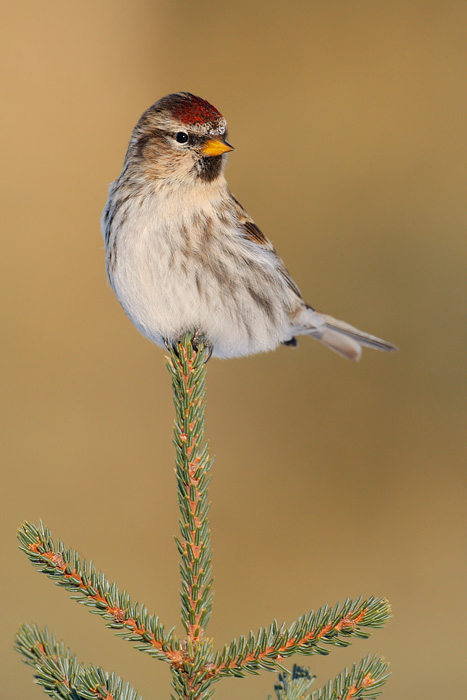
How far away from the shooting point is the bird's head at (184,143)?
2.86 meters

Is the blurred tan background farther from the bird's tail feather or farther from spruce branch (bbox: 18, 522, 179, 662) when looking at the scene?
spruce branch (bbox: 18, 522, 179, 662)

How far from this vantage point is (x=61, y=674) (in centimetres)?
153

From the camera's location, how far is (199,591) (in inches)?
68.7

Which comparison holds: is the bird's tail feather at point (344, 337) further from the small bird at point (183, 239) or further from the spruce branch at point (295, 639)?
the spruce branch at point (295, 639)

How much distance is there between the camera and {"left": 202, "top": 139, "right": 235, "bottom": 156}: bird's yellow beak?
9.39 feet

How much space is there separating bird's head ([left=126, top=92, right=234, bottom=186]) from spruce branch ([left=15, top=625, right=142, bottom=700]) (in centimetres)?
185

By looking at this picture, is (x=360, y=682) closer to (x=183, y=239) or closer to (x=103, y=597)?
(x=103, y=597)

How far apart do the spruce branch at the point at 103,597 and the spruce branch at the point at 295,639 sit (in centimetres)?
13

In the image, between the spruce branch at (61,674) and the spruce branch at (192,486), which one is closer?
the spruce branch at (61,674)

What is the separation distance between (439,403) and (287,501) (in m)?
1.26

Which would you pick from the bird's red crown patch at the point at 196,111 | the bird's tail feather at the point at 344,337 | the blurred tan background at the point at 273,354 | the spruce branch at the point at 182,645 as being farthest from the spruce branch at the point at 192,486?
the blurred tan background at the point at 273,354

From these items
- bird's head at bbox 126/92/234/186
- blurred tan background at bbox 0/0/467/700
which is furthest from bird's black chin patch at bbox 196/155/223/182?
blurred tan background at bbox 0/0/467/700

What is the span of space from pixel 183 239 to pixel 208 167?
1.12ft

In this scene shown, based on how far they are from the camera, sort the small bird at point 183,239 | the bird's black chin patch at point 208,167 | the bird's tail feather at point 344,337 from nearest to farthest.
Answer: the small bird at point 183,239 < the bird's black chin patch at point 208,167 < the bird's tail feather at point 344,337
